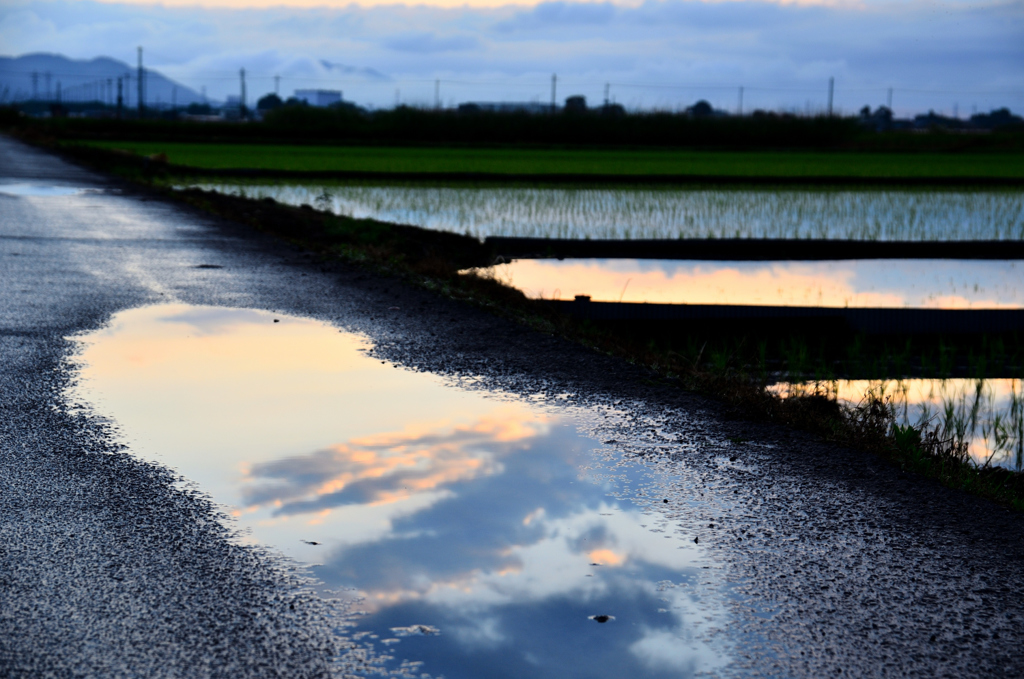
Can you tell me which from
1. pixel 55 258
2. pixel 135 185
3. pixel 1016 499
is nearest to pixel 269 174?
pixel 135 185

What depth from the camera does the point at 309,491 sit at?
3.95m

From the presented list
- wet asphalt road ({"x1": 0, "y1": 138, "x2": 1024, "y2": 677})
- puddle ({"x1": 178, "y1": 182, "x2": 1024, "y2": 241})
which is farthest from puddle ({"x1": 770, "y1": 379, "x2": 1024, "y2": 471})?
puddle ({"x1": 178, "y1": 182, "x2": 1024, "y2": 241})

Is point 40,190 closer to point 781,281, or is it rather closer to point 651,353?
point 781,281

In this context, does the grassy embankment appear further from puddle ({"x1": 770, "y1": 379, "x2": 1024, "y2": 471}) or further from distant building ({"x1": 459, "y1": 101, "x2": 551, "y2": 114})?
distant building ({"x1": 459, "y1": 101, "x2": 551, "y2": 114})

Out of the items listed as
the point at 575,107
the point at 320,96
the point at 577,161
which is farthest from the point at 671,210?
the point at 320,96

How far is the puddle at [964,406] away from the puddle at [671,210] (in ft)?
24.2

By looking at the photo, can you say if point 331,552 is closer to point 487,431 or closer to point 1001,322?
point 487,431

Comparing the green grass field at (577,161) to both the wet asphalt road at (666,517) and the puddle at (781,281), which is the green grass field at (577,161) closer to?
the puddle at (781,281)

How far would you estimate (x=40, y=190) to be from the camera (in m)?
17.9

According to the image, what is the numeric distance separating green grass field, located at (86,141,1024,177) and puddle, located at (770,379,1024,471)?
19.0 metres

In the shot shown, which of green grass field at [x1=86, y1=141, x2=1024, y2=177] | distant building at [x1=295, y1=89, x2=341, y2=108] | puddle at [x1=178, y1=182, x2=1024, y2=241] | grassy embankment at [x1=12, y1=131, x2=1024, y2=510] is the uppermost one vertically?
distant building at [x1=295, y1=89, x2=341, y2=108]

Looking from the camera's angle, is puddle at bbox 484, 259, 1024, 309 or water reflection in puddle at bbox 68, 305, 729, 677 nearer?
water reflection in puddle at bbox 68, 305, 729, 677

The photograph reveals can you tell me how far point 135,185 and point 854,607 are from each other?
1964 centimetres

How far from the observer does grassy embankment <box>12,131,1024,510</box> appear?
15.3 ft
